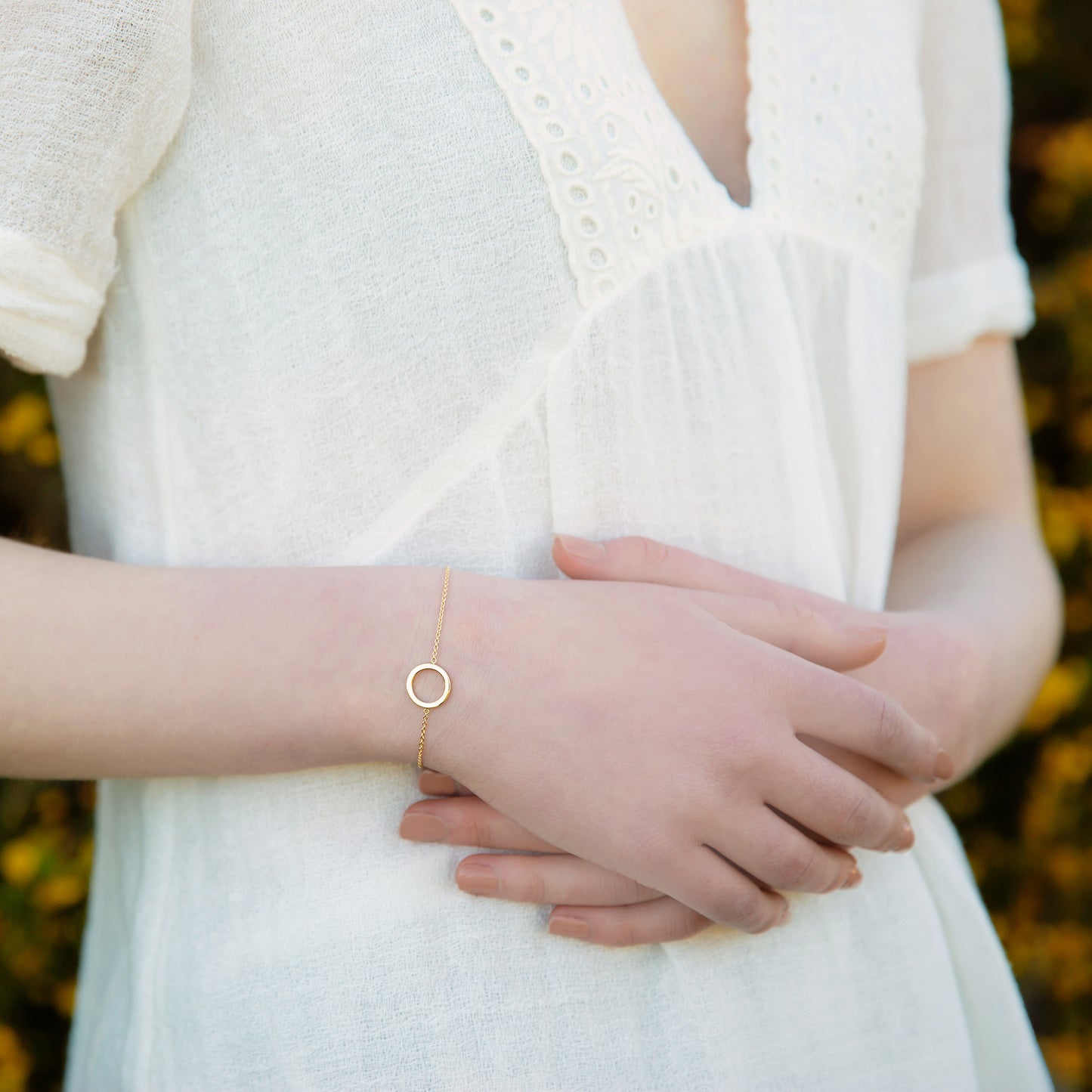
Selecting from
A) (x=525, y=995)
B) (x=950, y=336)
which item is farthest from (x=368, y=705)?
(x=950, y=336)

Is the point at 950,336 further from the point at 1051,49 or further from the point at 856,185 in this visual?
the point at 1051,49

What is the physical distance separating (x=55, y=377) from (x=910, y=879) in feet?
3.00

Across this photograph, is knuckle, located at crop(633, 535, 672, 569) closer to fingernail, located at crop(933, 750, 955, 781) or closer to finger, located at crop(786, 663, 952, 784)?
finger, located at crop(786, 663, 952, 784)

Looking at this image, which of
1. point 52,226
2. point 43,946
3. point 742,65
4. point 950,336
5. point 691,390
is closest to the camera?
point 52,226

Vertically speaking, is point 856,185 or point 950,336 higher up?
point 856,185

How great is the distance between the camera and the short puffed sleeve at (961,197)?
48.3 inches

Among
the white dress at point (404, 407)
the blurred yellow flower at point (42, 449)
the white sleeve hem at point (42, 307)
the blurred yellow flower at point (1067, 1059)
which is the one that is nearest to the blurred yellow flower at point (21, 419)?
the blurred yellow flower at point (42, 449)

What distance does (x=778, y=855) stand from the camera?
2.57 ft

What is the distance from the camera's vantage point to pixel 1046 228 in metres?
2.38

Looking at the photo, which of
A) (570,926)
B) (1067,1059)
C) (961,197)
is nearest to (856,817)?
(570,926)

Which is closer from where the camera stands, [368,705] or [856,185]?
[368,705]

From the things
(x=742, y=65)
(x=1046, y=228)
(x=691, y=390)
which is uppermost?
(x=742, y=65)

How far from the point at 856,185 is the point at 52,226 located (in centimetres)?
70

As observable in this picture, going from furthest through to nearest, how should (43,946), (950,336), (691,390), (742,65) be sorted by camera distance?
(43,946), (950,336), (742,65), (691,390)
